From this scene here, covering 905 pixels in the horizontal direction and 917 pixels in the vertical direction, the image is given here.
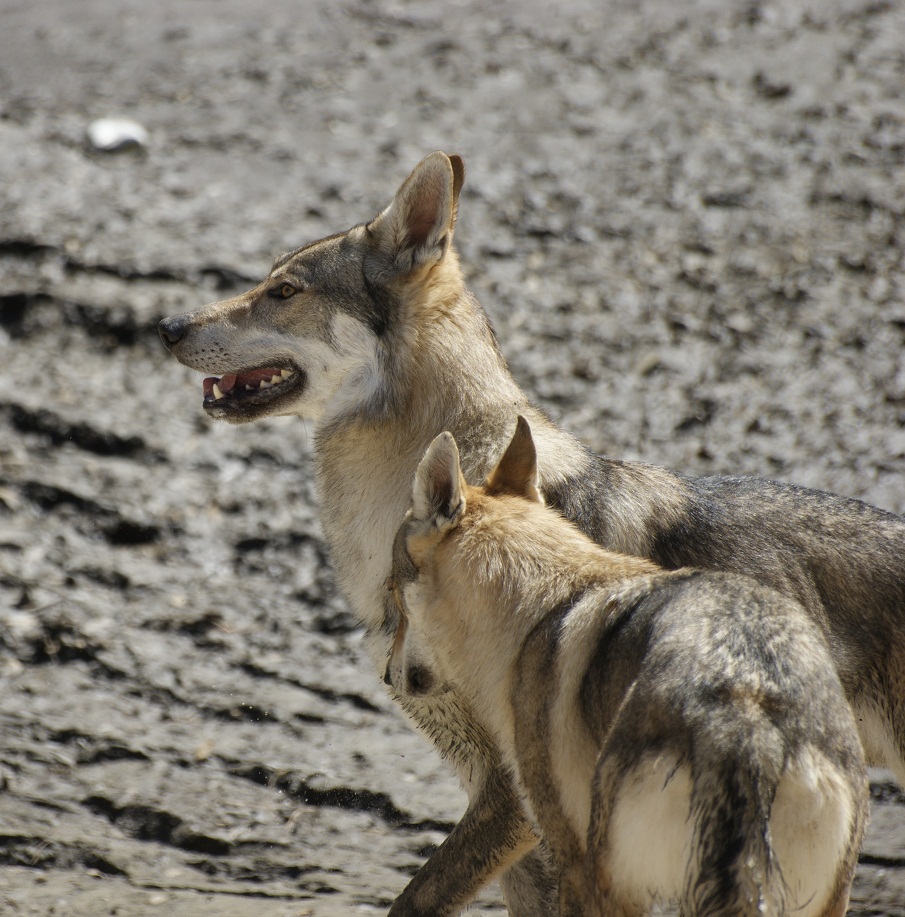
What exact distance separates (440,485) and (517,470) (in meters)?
0.41

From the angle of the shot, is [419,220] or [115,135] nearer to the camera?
[419,220]

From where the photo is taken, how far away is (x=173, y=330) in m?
5.75

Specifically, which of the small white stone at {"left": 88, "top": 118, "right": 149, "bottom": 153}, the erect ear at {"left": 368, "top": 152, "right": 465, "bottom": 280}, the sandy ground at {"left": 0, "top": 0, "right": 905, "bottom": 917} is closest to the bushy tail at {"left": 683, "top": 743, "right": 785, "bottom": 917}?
the sandy ground at {"left": 0, "top": 0, "right": 905, "bottom": 917}

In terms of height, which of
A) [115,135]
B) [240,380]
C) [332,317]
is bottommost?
[240,380]

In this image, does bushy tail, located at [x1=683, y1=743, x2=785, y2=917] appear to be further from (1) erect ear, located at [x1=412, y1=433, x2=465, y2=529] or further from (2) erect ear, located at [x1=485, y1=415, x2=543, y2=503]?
(2) erect ear, located at [x1=485, y1=415, x2=543, y2=503]

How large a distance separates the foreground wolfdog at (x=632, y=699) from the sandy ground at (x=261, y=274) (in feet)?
6.17

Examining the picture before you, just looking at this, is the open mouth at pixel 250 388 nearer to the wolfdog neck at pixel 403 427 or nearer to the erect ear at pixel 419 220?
the wolfdog neck at pixel 403 427

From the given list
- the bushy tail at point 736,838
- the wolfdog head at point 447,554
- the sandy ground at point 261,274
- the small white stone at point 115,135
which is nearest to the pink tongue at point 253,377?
the wolfdog head at point 447,554

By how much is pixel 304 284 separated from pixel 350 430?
731 millimetres

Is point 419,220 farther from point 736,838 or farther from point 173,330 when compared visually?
point 736,838

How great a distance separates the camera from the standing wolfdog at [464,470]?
478 centimetres

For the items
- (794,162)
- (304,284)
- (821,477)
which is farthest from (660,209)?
(304,284)

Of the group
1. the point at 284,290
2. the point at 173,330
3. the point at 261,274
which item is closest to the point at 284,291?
the point at 284,290

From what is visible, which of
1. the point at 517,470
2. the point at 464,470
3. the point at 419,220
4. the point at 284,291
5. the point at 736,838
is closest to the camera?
the point at 736,838
